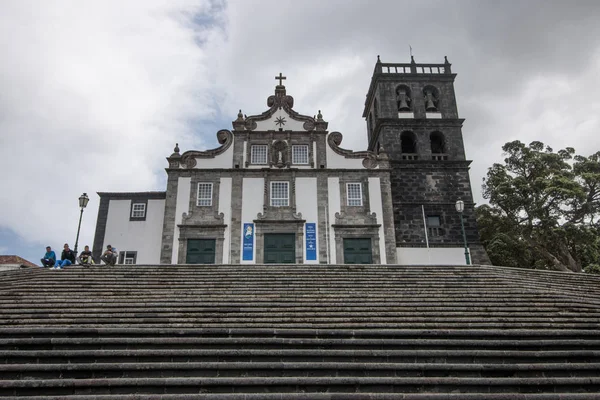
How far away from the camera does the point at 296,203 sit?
20078 millimetres

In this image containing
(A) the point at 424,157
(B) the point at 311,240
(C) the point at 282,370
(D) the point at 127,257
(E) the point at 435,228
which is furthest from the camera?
(A) the point at 424,157

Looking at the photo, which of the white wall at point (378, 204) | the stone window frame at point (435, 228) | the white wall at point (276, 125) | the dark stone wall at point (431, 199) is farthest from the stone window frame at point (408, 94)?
the stone window frame at point (435, 228)

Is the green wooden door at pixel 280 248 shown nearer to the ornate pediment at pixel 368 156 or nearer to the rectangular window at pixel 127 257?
the ornate pediment at pixel 368 156

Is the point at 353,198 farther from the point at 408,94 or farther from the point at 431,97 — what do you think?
the point at 431,97

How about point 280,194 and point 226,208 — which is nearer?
point 226,208

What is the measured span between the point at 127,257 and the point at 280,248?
21.4ft

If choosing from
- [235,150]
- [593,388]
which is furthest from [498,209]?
[593,388]

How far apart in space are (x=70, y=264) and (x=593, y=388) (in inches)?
542

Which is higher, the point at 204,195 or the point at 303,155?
the point at 303,155

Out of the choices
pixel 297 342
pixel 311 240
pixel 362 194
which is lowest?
pixel 297 342

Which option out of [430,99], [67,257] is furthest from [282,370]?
[430,99]

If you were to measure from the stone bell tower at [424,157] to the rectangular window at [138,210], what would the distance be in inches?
447

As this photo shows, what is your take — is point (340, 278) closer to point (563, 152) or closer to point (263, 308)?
point (263, 308)

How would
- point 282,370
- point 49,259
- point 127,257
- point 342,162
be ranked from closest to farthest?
point 282,370, point 49,259, point 127,257, point 342,162
